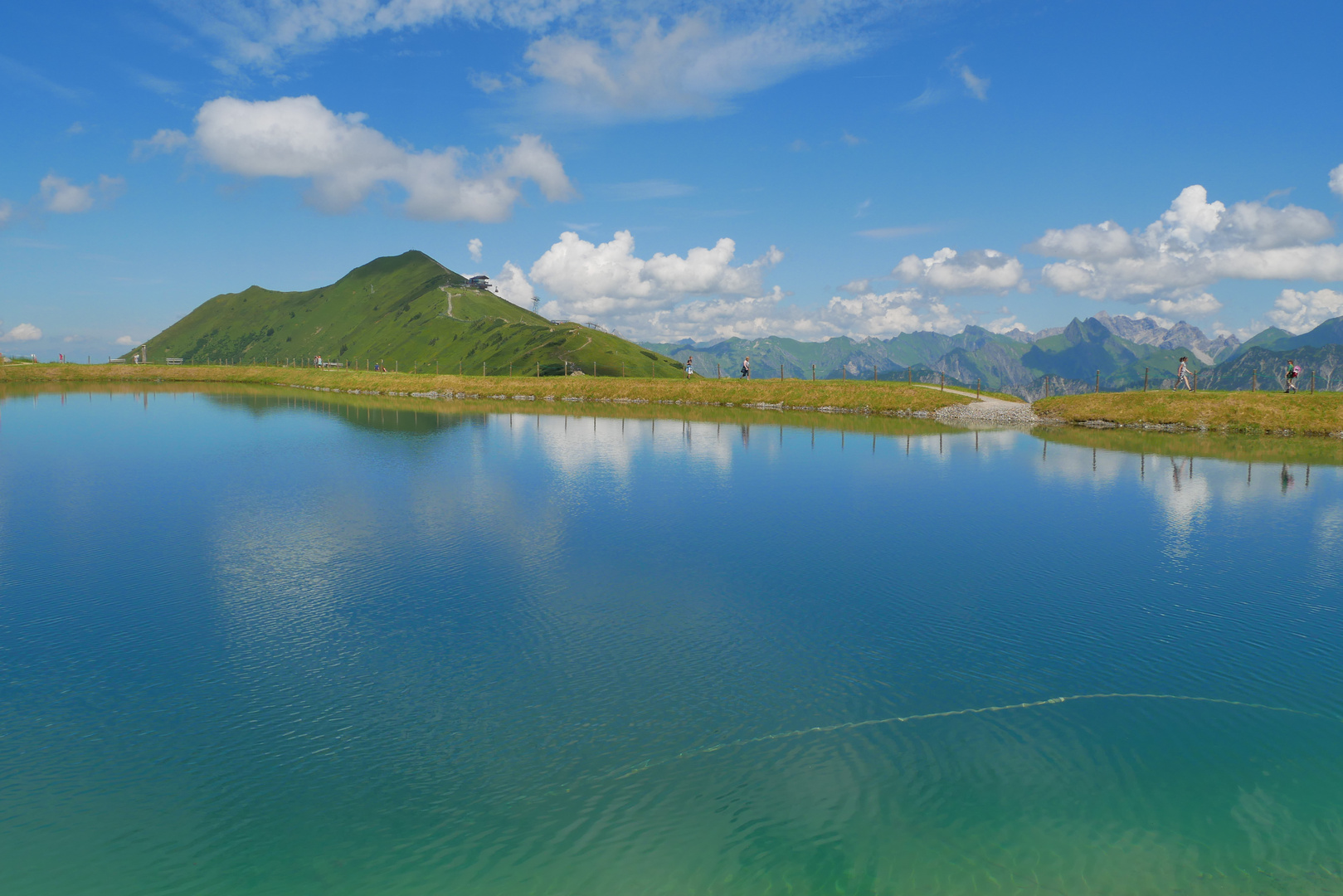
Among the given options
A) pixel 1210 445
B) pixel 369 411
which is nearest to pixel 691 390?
pixel 369 411

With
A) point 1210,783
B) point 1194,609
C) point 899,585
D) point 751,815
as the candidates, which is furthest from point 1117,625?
point 751,815

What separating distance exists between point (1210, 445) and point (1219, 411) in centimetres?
2183

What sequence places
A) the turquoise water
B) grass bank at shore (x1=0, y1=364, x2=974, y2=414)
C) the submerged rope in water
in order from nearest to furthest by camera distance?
the turquoise water → the submerged rope in water → grass bank at shore (x1=0, y1=364, x2=974, y2=414)

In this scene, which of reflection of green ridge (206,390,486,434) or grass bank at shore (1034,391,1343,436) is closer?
grass bank at shore (1034,391,1343,436)

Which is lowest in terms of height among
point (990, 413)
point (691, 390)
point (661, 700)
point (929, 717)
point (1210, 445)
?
point (929, 717)

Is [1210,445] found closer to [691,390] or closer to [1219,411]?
[1219,411]

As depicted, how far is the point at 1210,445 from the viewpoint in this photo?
3137 inches

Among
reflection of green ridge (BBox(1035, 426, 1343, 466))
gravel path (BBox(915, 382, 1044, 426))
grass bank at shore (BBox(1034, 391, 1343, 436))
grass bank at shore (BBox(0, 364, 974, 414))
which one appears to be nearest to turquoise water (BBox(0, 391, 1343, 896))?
reflection of green ridge (BBox(1035, 426, 1343, 466))

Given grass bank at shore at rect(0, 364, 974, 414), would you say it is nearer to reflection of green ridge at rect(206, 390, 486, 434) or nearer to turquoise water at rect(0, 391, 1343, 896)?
reflection of green ridge at rect(206, 390, 486, 434)

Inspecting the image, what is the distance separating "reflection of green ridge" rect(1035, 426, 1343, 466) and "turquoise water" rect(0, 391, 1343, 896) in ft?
109

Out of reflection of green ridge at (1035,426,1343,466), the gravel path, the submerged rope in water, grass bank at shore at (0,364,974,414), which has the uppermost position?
grass bank at shore at (0,364,974,414)

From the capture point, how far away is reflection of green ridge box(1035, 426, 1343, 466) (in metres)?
70.2

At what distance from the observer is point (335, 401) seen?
144 meters

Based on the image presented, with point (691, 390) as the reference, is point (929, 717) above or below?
below
